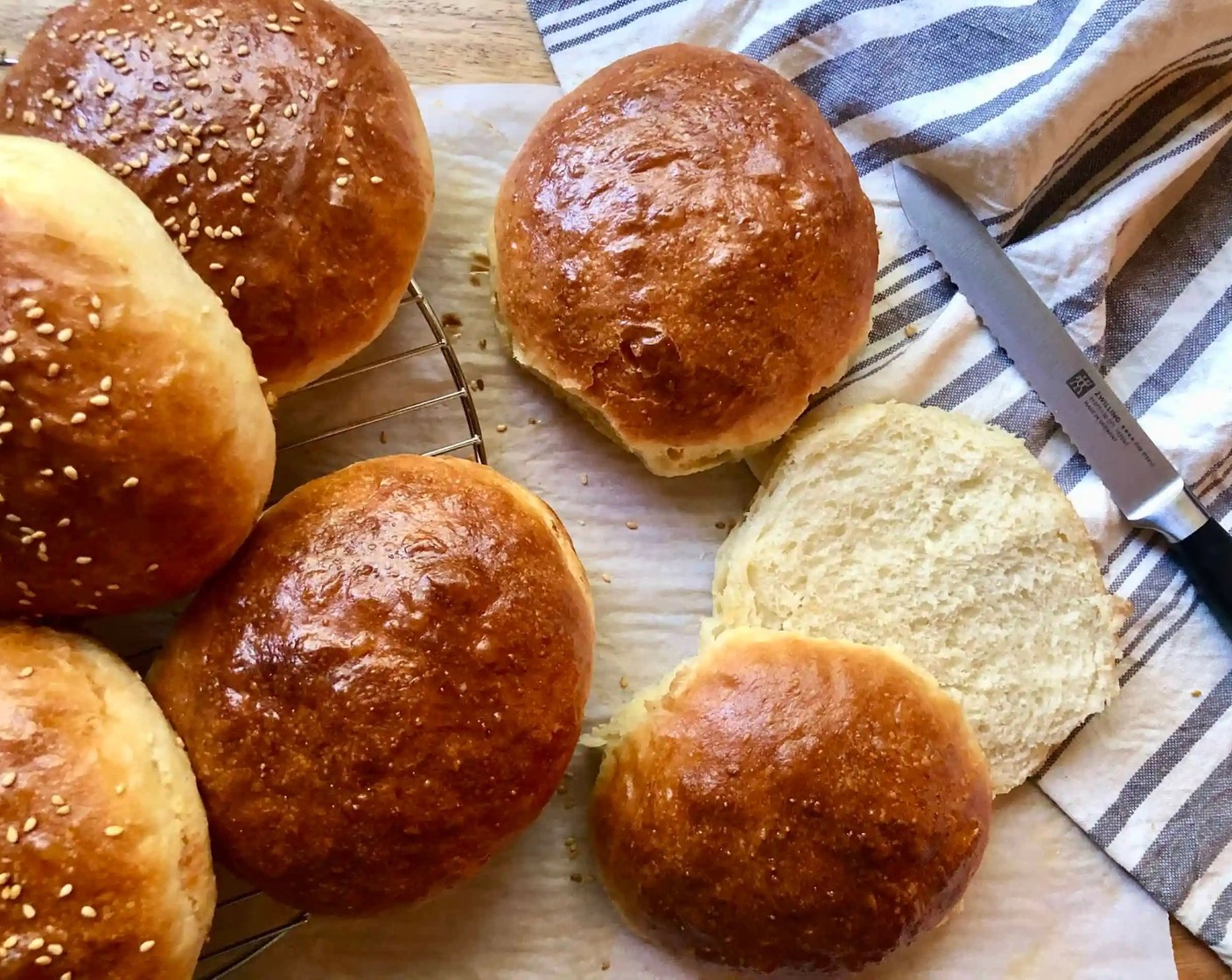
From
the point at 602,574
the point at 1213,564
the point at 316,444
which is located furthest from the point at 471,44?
the point at 1213,564

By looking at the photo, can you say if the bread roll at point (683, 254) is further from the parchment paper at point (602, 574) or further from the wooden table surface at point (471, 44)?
→ the wooden table surface at point (471, 44)

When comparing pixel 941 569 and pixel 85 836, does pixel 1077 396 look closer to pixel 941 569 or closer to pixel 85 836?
pixel 941 569

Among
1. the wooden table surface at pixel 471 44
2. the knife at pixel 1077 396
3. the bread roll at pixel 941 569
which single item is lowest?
the bread roll at pixel 941 569

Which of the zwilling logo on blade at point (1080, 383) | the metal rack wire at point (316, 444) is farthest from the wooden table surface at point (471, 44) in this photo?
the zwilling logo on blade at point (1080, 383)

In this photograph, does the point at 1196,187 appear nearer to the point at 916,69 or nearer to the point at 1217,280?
the point at 1217,280

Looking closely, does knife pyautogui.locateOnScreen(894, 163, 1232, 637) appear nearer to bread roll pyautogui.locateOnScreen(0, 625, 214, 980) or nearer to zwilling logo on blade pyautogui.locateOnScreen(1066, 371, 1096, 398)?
zwilling logo on blade pyautogui.locateOnScreen(1066, 371, 1096, 398)

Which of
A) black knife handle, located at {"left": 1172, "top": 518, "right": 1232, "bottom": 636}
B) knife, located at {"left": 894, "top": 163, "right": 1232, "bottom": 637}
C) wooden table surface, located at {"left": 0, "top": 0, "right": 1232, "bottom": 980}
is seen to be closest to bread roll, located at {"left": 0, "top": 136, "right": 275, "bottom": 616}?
wooden table surface, located at {"left": 0, "top": 0, "right": 1232, "bottom": 980}
